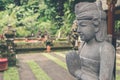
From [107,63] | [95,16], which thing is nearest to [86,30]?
[95,16]

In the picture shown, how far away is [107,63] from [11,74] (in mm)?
10560

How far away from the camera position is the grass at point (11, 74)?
12.7m

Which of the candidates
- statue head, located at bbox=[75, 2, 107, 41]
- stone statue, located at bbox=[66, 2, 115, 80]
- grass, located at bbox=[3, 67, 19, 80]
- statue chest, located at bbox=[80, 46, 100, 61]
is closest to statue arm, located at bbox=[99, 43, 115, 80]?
stone statue, located at bbox=[66, 2, 115, 80]

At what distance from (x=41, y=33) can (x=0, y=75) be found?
70.9 feet

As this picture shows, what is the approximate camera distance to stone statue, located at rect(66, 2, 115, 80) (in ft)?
12.5

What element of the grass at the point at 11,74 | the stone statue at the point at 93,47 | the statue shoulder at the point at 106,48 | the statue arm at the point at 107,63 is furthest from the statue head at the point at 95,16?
the grass at the point at 11,74

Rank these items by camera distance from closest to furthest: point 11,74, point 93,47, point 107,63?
point 107,63 < point 93,47 < point 11,74

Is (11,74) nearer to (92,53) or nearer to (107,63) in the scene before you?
(92,53)

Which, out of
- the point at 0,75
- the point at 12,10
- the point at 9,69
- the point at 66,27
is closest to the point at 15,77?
the point at 0,75

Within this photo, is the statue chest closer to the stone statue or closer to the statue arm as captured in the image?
the stone statue

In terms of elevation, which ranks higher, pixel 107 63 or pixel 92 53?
pixel 92 53

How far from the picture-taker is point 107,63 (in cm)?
378

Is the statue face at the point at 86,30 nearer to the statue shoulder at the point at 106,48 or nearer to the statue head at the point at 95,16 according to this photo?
the statue head at the point at 95,16

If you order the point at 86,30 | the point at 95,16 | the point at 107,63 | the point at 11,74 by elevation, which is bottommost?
the point at 11,74
